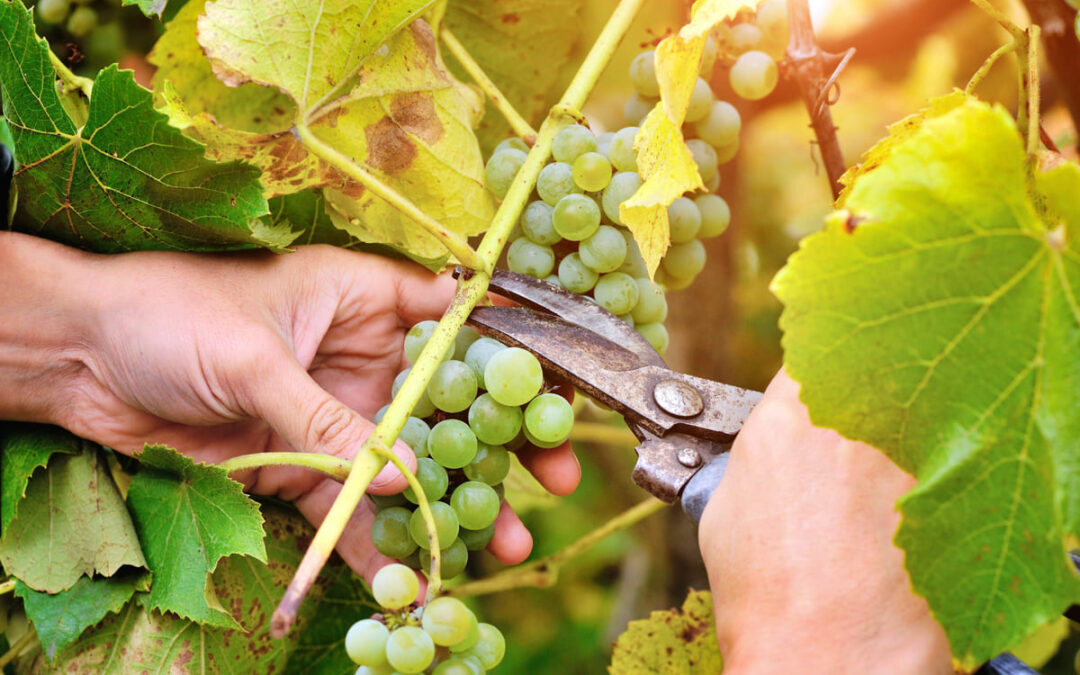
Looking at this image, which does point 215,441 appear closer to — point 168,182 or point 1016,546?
point 168,182

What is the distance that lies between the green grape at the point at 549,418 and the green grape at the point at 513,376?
23 millimetres

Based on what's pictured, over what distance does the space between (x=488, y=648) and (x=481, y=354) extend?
26 centimetres

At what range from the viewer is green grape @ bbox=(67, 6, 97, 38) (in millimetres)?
1046

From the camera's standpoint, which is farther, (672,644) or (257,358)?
(672,644)

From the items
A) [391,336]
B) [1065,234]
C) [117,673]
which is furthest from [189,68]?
[1065,234]

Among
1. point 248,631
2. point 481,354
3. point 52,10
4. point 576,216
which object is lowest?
point 248,631

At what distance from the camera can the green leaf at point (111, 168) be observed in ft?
2.27

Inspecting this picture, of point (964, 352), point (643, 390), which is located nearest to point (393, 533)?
point (643, 390)

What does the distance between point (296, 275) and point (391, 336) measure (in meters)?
0.14

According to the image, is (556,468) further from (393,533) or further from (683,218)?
(683,218)

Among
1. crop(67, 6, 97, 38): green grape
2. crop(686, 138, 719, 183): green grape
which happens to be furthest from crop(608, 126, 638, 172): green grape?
crop(67, 6, 97, 38): green grape

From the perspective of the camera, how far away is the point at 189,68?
3.10 ft

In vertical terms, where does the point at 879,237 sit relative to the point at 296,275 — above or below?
above

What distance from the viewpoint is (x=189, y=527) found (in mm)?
758
